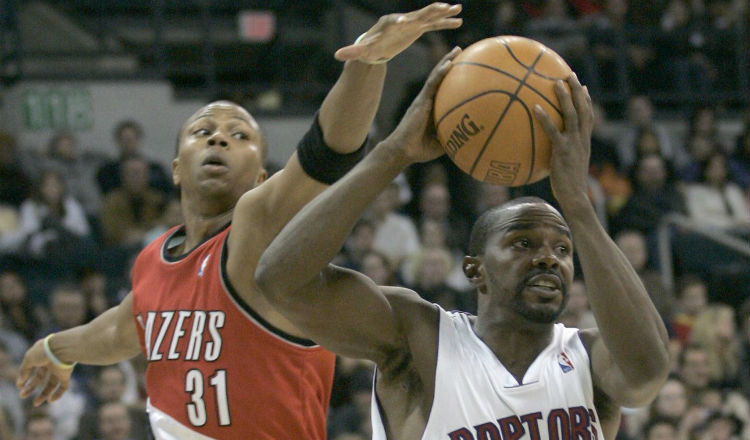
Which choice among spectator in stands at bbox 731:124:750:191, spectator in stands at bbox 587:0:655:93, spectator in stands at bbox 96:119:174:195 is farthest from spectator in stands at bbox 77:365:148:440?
spectator in stands at bbox 731:124:750:191

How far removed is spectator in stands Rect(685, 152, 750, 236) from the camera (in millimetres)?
11781

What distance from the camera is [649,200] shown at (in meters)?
11.3

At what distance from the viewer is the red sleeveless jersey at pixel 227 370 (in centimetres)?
394

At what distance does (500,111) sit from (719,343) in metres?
7.19

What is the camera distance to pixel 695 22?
14500mm

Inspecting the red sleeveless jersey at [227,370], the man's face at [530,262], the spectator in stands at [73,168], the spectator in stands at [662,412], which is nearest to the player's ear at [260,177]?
the red sleeveless jersey at [227,370]

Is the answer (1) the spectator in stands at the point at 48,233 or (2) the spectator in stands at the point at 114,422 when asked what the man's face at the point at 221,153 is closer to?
(2) the spectator in stands at the point at 114,422

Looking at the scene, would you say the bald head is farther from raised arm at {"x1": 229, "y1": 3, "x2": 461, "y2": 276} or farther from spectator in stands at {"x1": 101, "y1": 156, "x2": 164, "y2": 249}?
spectator in stands at {"x1": 101, "y1": 156, "x2": 164, "y2": 249}

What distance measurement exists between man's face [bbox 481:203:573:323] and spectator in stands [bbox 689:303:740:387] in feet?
21.2

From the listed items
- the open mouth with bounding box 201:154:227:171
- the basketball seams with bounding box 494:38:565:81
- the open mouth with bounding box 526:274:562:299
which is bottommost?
the open mouth with bounding box 526:274:562:299

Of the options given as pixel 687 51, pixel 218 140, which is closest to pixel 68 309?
pixel 218 140

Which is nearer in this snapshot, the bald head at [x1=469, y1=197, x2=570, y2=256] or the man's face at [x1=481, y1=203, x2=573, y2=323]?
the man's face at [x1=481, y1=203, x2=573, y2=323]

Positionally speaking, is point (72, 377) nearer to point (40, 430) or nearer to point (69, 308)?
point (69, 308)

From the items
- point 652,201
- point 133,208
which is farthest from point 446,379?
point 652,201
